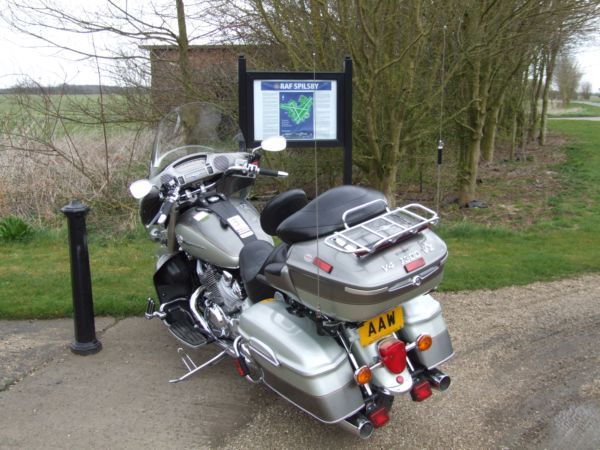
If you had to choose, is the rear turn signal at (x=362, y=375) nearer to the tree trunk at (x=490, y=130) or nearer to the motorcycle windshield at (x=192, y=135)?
the motorcycle windshield at (x=192, y=135)

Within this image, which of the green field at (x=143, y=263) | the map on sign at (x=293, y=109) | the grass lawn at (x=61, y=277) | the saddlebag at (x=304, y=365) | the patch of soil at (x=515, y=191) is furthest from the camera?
the patch of soil at (x=515, y=191)

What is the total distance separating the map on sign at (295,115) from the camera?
541 cm

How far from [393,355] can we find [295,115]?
128 inches

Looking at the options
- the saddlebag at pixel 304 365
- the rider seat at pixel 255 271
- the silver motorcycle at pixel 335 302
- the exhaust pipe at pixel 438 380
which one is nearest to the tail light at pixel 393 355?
the silver motorcycle at pixel 335 302

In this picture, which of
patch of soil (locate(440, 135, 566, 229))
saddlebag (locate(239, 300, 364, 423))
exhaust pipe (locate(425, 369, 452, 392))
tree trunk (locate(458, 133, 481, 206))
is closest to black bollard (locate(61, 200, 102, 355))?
saddlebag (locate(239, 300, 364, 423))

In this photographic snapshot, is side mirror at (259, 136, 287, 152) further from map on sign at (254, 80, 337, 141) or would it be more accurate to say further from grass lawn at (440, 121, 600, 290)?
grass lawn at (440, 121, 600, 290)

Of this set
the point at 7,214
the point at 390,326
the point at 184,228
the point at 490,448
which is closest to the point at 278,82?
the point at 184,228

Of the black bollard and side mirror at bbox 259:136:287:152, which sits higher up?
side mirror at bbox 259:136:287:152

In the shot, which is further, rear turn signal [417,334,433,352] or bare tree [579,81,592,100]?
bare tree [579,81,592,100]

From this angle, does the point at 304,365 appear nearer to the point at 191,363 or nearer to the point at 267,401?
the point at 267,401

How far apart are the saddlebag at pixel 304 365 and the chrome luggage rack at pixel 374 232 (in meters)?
0.50

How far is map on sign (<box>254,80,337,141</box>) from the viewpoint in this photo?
5383 millimetres

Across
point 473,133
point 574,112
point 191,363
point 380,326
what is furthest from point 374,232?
point 574,112

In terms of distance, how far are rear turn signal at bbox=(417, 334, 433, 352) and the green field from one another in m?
2.63
